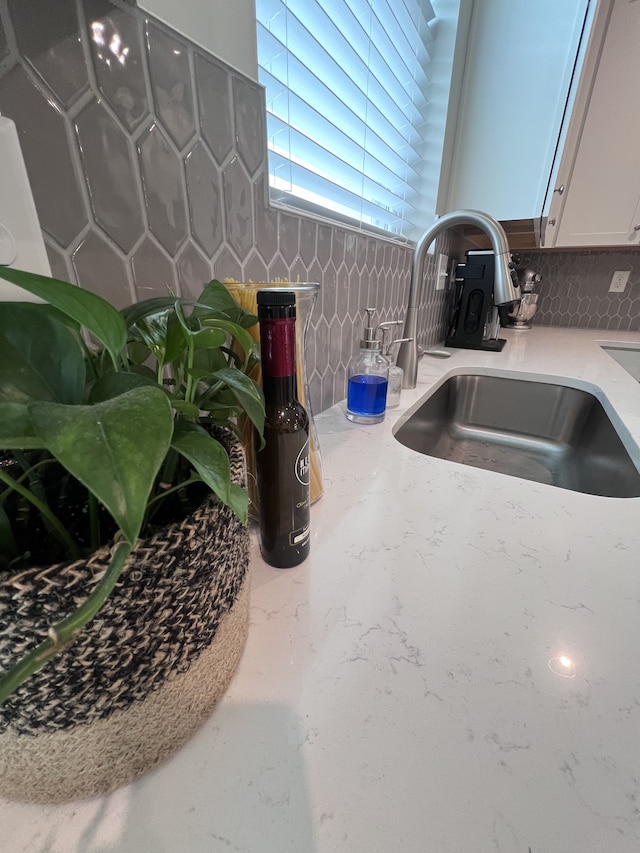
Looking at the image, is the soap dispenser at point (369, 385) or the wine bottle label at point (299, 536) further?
the soap dispenser at point (369, 385)

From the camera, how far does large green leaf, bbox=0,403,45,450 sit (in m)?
0.12

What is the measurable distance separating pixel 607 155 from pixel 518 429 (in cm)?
147

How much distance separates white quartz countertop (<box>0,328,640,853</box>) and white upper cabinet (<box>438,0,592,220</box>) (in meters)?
1.48

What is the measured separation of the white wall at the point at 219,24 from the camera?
38 cm

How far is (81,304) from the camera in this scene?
0.50ft

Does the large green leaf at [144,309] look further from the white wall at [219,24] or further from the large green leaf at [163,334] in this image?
the white wall at [219,24]

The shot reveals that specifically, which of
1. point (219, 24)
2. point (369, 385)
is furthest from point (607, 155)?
point (219, 24)

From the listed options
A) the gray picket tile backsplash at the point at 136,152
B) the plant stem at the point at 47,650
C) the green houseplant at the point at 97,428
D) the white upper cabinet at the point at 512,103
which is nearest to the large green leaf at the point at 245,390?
the green houseplant at the point at 97,428

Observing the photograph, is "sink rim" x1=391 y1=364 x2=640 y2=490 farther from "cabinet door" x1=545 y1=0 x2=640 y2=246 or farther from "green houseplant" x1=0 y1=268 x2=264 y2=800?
"cabinet door" x1=545 y1=0 x2=640 y2=246

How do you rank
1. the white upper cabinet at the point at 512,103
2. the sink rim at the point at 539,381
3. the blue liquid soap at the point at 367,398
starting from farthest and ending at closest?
the white upper cabinet at the point at 512,103, the blue liquid soap at the point at 367,398, the sink rim at the point at 539,381

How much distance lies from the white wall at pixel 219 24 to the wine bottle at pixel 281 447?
35cm

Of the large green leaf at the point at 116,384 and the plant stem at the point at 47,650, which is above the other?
the large green leaf at the point at 116,384

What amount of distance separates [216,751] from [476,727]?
0.60 feet

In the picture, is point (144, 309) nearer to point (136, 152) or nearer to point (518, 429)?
point (136, 152)
